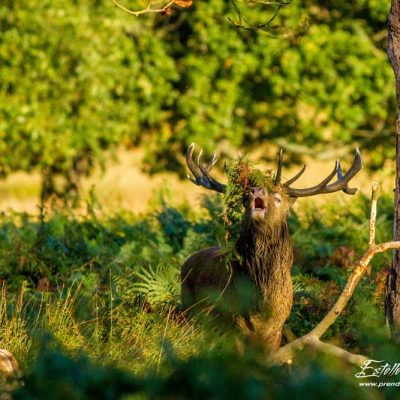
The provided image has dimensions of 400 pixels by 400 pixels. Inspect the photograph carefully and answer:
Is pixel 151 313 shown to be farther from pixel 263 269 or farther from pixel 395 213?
pixel 395 213

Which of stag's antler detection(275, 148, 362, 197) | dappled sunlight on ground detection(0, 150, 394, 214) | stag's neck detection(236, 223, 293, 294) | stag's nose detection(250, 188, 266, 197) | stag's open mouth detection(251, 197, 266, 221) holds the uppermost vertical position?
stag's antler detection(275, 148, 362, 197)

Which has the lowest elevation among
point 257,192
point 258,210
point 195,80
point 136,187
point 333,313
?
point 136,187

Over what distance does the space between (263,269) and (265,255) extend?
10 centimetres

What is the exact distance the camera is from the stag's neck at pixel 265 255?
24.9 ft

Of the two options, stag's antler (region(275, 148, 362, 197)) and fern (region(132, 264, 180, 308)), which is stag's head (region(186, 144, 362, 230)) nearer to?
Result: stag's antler (region(275, 148, 362, 197))

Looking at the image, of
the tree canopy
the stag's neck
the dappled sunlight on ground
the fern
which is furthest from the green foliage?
the tree canopy

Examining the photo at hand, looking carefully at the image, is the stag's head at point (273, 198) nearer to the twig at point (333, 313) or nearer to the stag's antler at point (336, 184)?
the stag's antler at point (336, 184)

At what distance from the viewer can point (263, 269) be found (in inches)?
300

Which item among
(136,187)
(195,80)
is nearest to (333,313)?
(195,80)

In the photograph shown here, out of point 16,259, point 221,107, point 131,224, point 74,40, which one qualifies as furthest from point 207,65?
point 16,259

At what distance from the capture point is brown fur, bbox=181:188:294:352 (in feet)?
24.6

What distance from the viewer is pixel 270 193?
7.56 m

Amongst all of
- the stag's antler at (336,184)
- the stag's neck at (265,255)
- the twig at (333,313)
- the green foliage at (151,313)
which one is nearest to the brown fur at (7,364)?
the green foliage at (151,313)

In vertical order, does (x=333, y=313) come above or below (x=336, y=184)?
below
